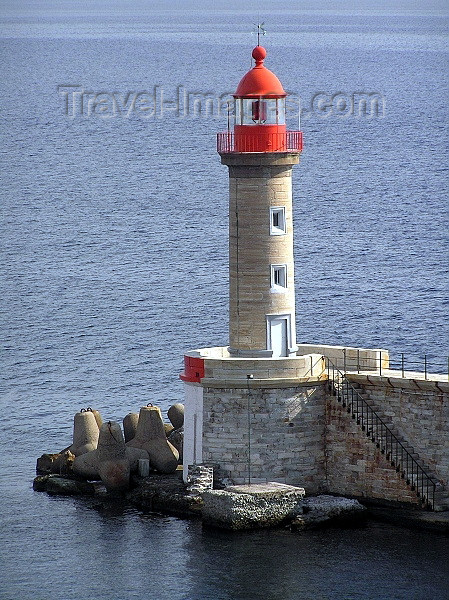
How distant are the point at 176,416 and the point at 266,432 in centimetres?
619

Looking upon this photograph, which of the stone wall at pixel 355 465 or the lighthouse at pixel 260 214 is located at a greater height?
the lighthouse at pixel 260 214

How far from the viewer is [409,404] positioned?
40.4m

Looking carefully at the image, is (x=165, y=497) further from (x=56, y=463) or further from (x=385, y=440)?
(x=385, y=440)

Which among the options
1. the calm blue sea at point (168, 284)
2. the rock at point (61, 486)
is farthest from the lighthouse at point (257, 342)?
the rock at point (61, 486)

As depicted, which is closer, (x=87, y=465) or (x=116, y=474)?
(x=116, y=474)

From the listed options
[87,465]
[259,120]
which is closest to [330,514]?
[87,465]

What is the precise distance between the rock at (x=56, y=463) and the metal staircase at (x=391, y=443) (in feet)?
24.5

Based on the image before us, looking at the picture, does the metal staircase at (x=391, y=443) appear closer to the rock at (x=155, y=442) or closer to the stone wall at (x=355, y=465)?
the stone wall at (x=355, y=465)

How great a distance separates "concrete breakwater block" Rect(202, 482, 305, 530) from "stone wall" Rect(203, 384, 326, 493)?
0.98 metres

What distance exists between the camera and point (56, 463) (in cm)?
4500

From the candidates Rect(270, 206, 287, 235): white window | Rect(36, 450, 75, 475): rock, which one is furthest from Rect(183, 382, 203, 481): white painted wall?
Rect(270, 206, 287, 235): white window

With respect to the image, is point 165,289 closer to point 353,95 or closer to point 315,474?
point 315,474

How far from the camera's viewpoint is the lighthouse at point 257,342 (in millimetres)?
41031

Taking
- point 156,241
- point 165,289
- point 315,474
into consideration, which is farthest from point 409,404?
point 156,241
